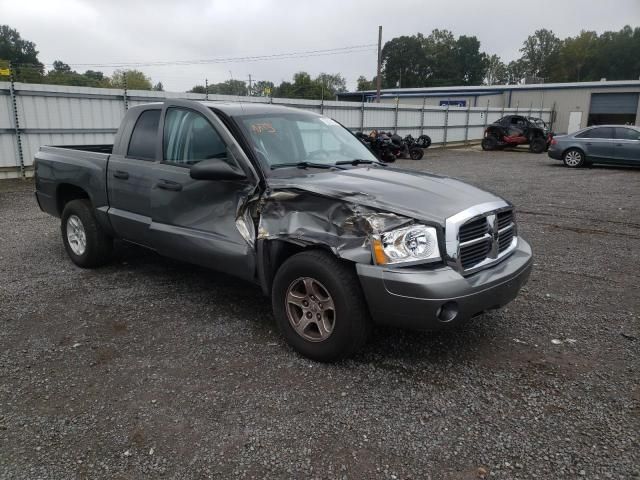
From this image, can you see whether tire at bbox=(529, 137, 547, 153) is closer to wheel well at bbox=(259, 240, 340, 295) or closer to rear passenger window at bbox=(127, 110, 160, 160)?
rear passenger window at bbox=(127, 110, 160, 160)

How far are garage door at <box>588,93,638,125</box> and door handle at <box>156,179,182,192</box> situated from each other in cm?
4362

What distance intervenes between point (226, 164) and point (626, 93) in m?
44.1

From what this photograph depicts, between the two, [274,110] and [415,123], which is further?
[415,123]

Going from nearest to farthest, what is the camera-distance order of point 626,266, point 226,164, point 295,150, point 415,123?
point 226,164, point 295,150, point 626,266, point 415,123

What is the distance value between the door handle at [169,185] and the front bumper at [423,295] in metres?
1.95

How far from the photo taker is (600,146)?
1656 cm

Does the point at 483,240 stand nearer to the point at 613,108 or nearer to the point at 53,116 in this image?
the point at 53,116

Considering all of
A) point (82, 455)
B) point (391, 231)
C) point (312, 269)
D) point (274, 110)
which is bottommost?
point (82, 455)

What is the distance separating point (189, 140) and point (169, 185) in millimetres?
429

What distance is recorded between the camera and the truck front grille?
3.24 meters

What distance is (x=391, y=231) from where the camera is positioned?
10.1 ft

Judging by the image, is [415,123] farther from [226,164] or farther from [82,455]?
[82,455]

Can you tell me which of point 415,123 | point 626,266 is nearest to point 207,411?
point 626,266

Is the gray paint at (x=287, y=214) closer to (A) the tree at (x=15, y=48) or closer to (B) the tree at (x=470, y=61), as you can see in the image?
(A) the tree at (x=15, y=48)
